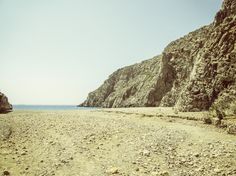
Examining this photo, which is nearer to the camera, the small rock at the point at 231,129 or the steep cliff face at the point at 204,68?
the small rock at the point at 231,129

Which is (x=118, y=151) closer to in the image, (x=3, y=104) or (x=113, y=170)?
(x=113, y=170)

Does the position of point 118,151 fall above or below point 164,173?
above

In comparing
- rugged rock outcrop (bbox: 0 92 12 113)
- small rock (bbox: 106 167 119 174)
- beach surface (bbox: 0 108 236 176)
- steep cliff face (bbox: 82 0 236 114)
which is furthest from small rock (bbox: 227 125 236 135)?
rugged rock outcrop (bbox: 0 92 12 113)

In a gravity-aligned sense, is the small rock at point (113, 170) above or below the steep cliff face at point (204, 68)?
below

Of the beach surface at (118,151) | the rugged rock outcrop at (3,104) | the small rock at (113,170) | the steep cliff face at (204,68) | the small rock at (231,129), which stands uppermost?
the steep cliff face at (204,68)

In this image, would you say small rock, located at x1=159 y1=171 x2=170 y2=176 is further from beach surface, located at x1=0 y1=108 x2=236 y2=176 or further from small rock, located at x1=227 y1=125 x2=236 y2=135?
small rock, located at x1=227 y1=125 x2=236 y2=135

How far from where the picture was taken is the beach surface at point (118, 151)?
11.7m

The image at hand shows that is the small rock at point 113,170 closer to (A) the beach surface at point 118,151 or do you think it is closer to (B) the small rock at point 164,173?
(A) the beach surface at point 118,151

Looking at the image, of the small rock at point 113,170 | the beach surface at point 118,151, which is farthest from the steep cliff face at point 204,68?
the small rock at point 113,170

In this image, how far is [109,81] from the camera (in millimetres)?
142625

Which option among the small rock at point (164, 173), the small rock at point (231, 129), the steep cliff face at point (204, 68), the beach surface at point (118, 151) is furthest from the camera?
the steep cliff face at point (204, 68)

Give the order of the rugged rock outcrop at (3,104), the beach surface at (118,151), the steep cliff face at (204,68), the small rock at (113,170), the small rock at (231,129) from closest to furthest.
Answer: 1. the small rock at (113,170)
2. the beach surface at (118,151)
3. the small rock at (231,129)
4. the steep cliff face at (204,68)
5. the rugged rock outcrop at (3,104)

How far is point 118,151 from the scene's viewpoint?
46.8 ft

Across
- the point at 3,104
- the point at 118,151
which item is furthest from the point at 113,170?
the point at 3,104
